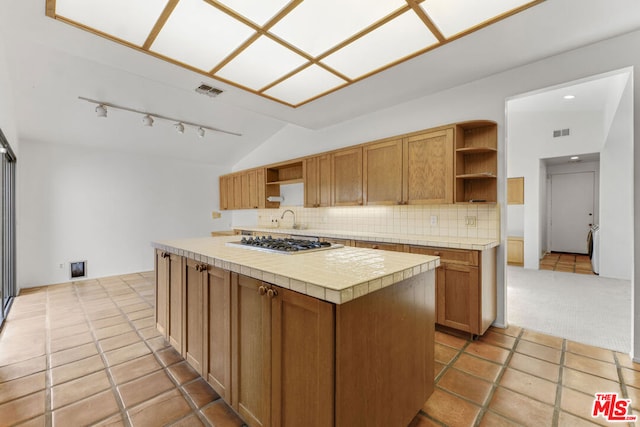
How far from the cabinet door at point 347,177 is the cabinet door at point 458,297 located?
1522mm

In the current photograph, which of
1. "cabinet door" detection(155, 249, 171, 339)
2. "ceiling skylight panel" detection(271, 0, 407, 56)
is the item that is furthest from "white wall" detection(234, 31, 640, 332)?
"cabinet door" detection(155, 249, 171, 339)

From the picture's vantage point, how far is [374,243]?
320cm

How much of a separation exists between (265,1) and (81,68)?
266 centimetres

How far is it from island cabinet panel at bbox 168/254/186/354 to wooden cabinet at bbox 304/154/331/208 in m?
2.47

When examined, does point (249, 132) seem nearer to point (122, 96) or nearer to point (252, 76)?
point (122, 96)

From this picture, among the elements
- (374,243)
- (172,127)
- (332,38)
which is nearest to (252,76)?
(332,38)

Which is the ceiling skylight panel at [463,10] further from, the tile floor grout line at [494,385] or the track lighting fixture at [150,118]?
the track lighting fixture at [150,118]

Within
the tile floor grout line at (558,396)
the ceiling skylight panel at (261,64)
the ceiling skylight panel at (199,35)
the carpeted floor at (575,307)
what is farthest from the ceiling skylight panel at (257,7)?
the carpeted floor at (575,307)

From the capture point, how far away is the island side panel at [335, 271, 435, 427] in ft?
3.56

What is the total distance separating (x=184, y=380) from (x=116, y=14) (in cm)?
267

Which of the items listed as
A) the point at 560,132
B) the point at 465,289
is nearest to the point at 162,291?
the point at 465,289

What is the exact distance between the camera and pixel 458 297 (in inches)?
103

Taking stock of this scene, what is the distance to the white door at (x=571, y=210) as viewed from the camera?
7.17m

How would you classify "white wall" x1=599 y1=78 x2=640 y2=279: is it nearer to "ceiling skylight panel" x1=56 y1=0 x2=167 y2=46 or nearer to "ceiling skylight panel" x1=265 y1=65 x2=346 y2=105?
"ceiling skylight panel" x1=265 y1=65 x2=346 y2=105
